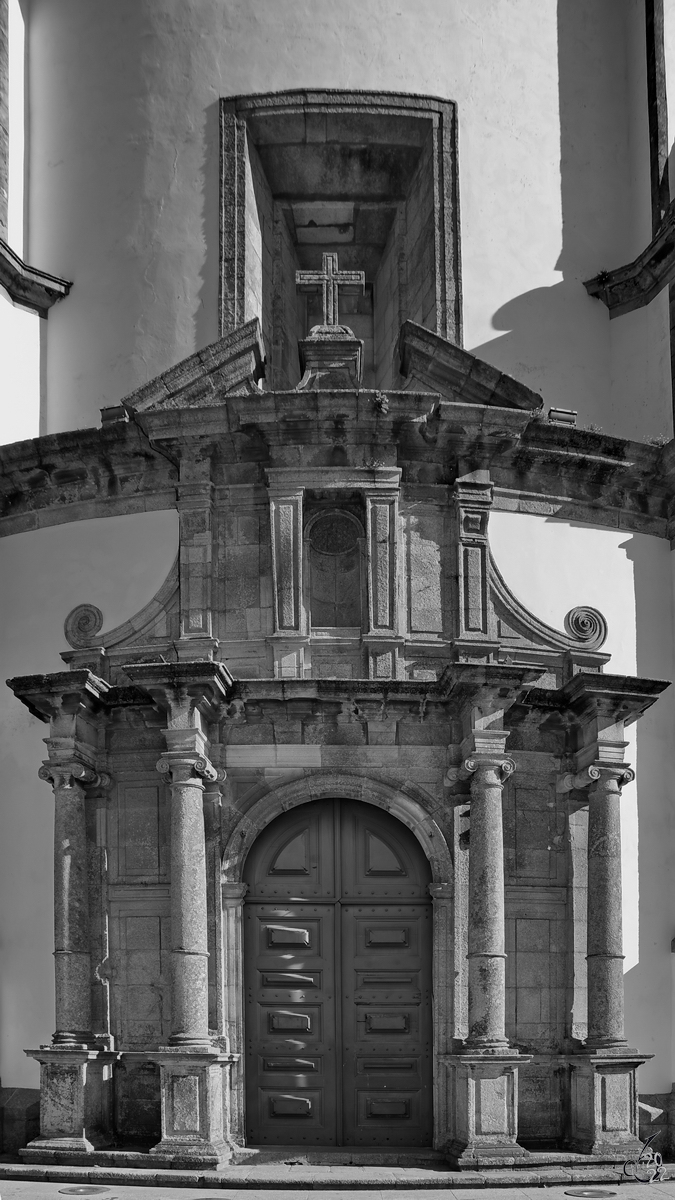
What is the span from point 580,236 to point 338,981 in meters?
8.38

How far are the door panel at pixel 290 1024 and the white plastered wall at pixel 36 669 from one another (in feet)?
6.24

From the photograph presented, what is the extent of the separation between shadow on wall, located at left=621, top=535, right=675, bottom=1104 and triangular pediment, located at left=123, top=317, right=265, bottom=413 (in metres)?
4.01

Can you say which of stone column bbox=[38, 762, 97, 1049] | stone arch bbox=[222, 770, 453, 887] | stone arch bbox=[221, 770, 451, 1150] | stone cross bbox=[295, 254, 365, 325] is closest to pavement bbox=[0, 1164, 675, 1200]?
stone arch bbox=[221, 770, 451, 1150]

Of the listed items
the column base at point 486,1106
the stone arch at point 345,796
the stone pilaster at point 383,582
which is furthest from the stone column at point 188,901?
the column base at point 486,1106

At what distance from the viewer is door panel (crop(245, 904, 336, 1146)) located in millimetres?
15234

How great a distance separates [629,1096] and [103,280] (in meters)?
9.69

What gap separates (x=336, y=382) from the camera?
15961mm

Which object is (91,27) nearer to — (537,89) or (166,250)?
(166,250)

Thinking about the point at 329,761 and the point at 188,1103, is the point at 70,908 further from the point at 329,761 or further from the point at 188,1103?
the point at 329,761

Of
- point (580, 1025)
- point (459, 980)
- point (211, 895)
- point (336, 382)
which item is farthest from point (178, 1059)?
point (336, 382)

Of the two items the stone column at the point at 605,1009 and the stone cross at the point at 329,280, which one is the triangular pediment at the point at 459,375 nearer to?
the stone cross at the point at 329,280

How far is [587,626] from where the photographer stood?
16.3 metres

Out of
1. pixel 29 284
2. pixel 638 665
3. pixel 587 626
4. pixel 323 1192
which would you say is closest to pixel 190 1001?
pixel 323 1192

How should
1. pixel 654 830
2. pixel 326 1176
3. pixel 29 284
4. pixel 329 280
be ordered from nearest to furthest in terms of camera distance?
1. pixel 326 1176
2. pixel 654 830
3. pixel 329 280
4. pixel 29 284
